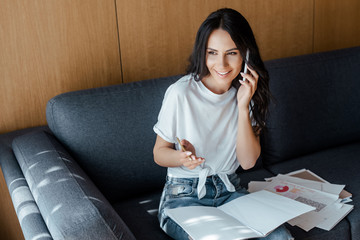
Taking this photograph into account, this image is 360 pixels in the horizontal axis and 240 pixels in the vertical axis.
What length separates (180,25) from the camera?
7.58 feet

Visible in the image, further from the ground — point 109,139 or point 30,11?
point 30,11

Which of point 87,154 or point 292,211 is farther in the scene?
point 87,154

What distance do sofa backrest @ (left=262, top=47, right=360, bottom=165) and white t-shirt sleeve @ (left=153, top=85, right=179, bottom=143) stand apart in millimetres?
689

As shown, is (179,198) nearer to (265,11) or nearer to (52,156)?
(52,156)

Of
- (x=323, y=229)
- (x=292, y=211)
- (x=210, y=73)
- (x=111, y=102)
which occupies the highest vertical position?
(x=210, y=73)

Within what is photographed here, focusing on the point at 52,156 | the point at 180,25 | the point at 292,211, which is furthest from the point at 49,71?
the point at 292,211

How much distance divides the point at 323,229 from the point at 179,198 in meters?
0.60

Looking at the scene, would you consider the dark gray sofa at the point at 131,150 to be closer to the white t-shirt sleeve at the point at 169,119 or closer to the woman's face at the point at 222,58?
the white t-shirt sleeve at the point at 169,119

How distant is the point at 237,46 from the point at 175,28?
0.75 m

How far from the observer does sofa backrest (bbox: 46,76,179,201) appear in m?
1.81

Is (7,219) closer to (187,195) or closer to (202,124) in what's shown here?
(187,195)

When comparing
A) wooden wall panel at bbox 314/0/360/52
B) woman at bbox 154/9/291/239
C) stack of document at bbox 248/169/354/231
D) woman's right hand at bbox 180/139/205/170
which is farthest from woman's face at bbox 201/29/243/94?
wooden wall panel at bbox 314/0/360/52

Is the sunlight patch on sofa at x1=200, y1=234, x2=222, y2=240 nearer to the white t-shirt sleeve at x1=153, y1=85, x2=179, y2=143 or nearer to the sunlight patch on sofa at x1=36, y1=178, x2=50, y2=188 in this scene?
the white t-shirt sleeve at x1=153, y1=85, x2=179, y2=143

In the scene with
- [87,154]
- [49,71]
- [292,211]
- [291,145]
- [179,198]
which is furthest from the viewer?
[291,145]
